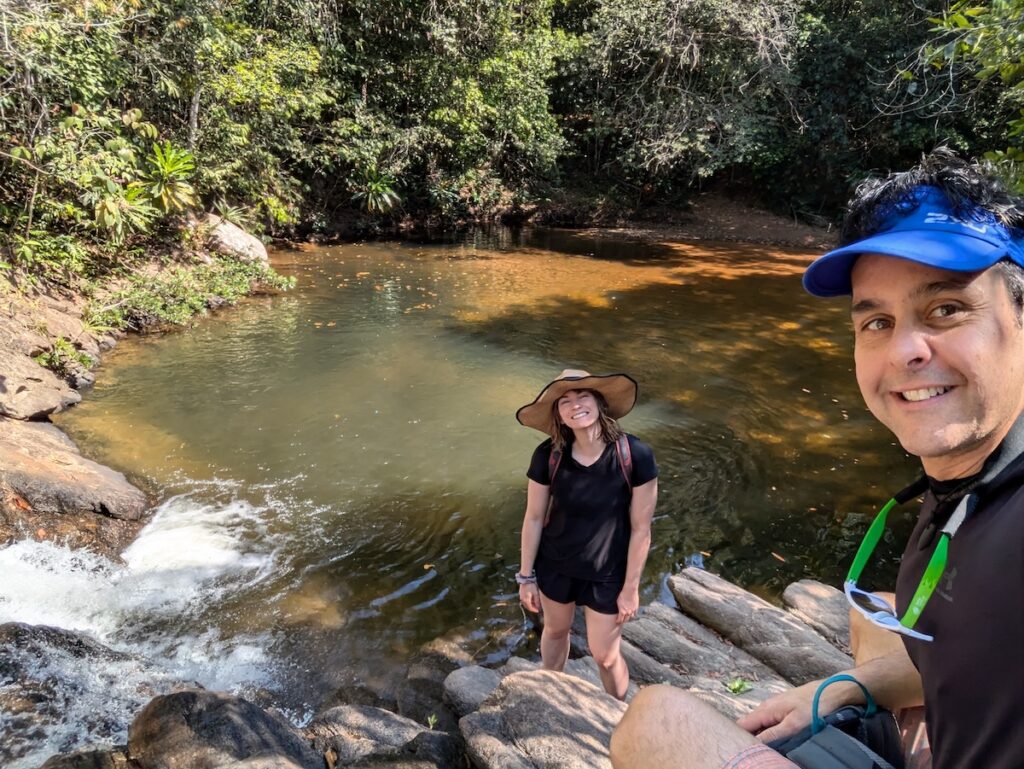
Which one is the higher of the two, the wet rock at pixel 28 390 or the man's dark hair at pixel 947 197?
the man's dark hair at pixel 947 197

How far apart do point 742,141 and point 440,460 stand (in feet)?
50.8

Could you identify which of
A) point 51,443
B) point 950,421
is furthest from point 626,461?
point 51,443

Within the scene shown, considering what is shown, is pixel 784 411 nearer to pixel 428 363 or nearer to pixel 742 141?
pixel 428 363

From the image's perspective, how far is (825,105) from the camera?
19.0 metres

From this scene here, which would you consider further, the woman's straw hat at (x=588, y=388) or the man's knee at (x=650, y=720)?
the woman's straw hat at (x=588, y=388)

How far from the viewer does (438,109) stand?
16.5 m

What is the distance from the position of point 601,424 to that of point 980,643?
1951 millimetres

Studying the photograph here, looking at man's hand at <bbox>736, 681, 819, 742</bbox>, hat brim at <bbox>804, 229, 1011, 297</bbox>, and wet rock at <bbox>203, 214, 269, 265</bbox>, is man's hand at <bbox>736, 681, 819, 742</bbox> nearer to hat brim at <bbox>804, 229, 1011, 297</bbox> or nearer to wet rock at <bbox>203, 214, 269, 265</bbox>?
hat brim at <bbox>804, 229, 1011, 297</bbox>

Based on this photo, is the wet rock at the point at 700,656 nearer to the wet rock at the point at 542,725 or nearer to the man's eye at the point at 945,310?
the wet rock at the point at 542,725

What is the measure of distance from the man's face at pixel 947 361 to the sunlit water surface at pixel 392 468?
11.4ft

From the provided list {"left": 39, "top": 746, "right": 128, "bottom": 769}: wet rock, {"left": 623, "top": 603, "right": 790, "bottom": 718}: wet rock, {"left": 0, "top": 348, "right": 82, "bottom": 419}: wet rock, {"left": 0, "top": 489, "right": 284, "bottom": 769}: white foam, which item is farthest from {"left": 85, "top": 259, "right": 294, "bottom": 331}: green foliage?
{"left": 623, "top": 603, "right": 790, "bottom": 718}: wet rock

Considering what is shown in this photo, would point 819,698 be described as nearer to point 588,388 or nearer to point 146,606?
point 588,388

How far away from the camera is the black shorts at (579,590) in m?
3.03

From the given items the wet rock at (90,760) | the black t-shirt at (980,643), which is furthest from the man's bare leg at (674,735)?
the wet rock at (90,760)
